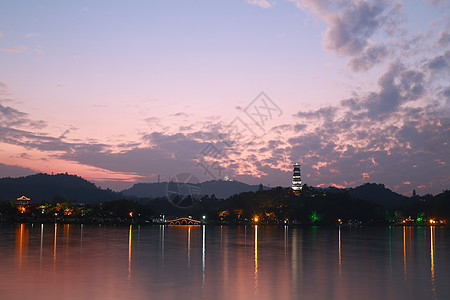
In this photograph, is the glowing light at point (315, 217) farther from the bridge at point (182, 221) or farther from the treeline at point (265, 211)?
the bridge at point (182, 221)

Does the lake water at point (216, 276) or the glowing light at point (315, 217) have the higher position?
the lake water at point (216, 276)

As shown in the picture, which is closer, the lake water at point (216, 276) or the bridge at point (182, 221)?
the lake water at point (216, 276)

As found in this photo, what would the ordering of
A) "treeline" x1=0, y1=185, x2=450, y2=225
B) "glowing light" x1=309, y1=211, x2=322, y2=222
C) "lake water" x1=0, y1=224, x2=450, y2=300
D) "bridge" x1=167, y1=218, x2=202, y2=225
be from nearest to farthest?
"lake water" x1=0, y1=224, x2=450, y2=300, "glowing light" x1=309, y1=211, x2=322, y2=222, "treeline" x1=0, y1=185, x2=450, y2=225, "bridge" x1=167, y1=218, x2=202, y2=225

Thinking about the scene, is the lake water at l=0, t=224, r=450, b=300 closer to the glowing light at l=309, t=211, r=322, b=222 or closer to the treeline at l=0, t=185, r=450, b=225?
the glowing light at l=309, t=211, r=322, b=222

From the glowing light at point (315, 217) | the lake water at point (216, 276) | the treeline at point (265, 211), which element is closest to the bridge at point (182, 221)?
the treeline at point (265, 211)

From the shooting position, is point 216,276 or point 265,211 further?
point 265,211

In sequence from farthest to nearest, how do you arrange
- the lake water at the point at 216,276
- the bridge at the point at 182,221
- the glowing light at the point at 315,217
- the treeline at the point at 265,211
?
the bridge at the point at 182,221 → the treeline at the point at 265,211 → the glowing light at the point at 315,217 → the lake water at the point at 216,276

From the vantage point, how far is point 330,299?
27078 mm

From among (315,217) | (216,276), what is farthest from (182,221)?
(216,276)

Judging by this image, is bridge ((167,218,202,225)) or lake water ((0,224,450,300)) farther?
bridge ((167,218,202,225))

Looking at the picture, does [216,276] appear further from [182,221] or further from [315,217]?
[182,221]

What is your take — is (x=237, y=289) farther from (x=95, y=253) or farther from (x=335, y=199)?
(x=335, y=199)

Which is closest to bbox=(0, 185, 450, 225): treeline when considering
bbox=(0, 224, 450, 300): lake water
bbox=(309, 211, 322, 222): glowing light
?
bbox=(309, 211, 322, 222): glowing light

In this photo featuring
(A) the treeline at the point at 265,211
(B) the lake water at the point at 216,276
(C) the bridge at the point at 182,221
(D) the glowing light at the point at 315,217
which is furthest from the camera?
(C) the bridge at the point at 182,221
